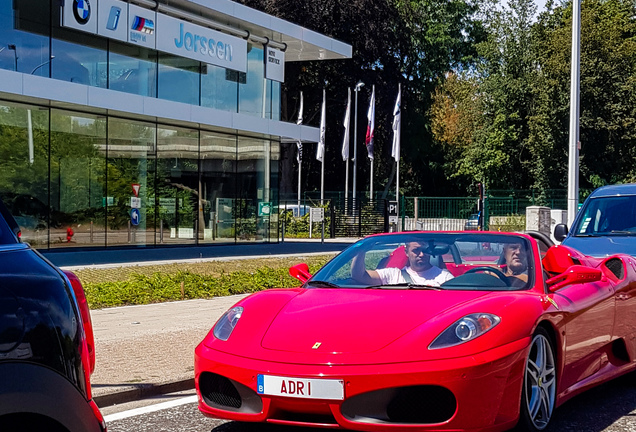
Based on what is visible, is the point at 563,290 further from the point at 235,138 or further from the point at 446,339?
the point at 235,138

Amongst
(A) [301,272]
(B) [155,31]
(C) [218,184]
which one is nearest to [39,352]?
(A) [301,272]

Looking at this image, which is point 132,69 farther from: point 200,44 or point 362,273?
point 362,273

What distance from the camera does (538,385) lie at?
17.5ft

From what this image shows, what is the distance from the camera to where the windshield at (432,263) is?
5.99 metres

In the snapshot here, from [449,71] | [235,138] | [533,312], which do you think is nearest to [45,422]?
[533,312]

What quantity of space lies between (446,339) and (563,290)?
5.01ft

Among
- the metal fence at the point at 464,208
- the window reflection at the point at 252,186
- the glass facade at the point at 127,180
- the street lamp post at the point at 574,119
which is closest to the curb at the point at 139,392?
the street lamp post at the point at 574,119

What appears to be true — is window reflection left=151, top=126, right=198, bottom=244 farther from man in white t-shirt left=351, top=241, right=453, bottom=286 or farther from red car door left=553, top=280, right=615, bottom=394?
red car door left=553, top=280, right=615, bottom=394

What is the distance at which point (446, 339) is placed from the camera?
4.88 meters

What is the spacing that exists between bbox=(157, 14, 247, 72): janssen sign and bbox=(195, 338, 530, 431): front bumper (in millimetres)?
23156

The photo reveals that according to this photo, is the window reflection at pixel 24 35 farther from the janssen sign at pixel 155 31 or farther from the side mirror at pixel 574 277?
the side mirror at pixel 574 277

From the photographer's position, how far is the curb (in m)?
6.48

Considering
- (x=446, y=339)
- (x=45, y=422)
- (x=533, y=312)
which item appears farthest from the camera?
(x=533, y=312)

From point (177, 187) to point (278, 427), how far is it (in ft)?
76.7
